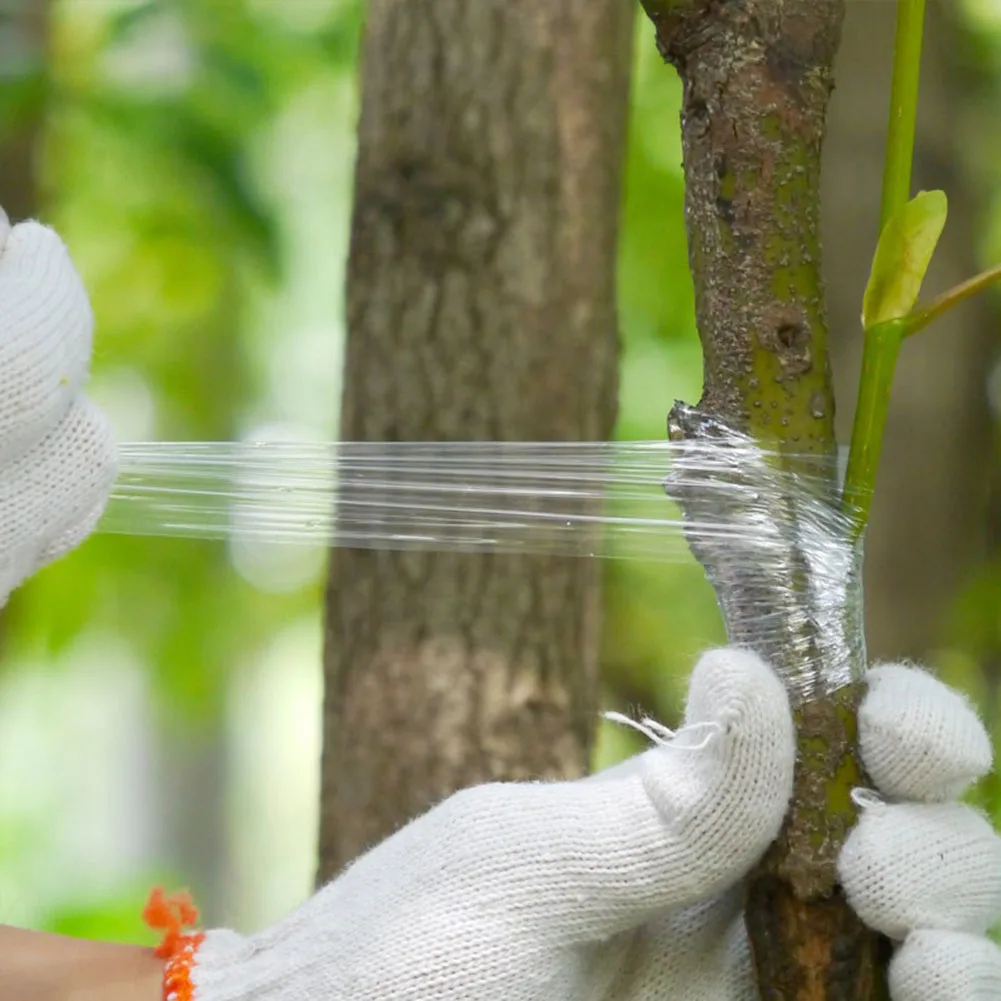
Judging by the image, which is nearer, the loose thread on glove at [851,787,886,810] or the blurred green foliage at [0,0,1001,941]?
the loose thread on glove at [851,787,886,810]

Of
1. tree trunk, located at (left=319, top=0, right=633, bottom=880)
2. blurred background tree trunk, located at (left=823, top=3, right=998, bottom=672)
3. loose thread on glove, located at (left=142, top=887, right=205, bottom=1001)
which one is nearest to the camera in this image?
loose thread on glove, located at (left=142, top=887, right=205, bottom=1001)

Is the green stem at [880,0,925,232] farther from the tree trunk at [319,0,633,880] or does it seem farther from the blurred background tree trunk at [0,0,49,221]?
the blurred background tree trunk at [0,0,49,221]

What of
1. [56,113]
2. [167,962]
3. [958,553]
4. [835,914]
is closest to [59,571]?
[56,113]

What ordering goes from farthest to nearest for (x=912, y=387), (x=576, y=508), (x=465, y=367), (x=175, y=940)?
→ (x=912, y=387) < (x=465, y=367) < (x=576, y=508) < (x=175, y=940)

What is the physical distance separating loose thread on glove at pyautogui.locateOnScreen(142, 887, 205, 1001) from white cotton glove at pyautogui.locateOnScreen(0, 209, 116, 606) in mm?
202

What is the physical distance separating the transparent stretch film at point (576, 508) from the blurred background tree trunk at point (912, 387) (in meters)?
1.05

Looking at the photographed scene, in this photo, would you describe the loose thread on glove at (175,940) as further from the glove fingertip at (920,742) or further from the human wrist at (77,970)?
the glove fingertip at (920,742)

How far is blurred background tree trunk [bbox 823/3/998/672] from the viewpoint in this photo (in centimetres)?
174

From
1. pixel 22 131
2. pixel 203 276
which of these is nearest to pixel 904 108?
pixel 22 131

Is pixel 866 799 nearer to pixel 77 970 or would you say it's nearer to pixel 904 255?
pixel 904 255

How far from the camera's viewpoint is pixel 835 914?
1.81ft

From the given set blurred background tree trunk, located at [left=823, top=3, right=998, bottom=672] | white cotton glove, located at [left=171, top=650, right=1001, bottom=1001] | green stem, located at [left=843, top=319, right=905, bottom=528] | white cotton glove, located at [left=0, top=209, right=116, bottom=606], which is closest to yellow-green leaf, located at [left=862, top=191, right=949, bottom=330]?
green stem, located at [left=843, top=319, right=905, bottom=528]

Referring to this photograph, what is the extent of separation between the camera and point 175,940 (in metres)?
0.67

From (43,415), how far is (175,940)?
0.30m
